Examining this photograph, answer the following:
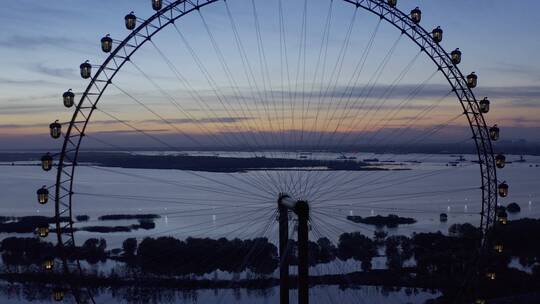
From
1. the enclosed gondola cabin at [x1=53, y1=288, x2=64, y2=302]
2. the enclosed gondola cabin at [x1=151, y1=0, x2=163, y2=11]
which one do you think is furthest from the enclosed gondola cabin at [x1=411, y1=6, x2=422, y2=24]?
the enclosed gondola cabin at [x1=53, y1=288, x2=64, y2=302]

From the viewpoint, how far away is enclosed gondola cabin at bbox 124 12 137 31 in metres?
13.3

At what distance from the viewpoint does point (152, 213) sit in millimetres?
51344

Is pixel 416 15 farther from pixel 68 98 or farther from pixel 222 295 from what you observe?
pixel 222 295

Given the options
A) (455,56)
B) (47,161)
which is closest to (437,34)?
(455,56)

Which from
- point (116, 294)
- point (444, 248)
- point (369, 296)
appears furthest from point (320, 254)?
point (116, 294)

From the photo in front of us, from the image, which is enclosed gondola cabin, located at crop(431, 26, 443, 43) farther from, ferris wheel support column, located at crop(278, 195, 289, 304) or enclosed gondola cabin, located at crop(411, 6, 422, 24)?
ferris wheel support column, located at crop(278, 195, 289, 304)

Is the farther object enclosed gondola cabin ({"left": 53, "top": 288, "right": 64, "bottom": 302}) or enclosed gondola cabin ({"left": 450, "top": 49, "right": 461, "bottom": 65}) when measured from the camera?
enclosed gondola cabin ({"left": 450, "top": 49, "right": 461, "bottom": 65})

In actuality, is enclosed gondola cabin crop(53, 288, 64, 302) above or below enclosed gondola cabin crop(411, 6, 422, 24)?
below

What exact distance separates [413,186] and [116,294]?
41.9 m

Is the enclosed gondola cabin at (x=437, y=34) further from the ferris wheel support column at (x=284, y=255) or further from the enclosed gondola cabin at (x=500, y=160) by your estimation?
the ferris wheel support column at (x=284, y=255)

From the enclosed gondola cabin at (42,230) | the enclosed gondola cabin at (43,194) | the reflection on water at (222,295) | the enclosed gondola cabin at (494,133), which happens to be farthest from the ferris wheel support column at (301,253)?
the reflection on water at (222,295)

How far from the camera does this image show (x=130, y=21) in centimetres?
1331

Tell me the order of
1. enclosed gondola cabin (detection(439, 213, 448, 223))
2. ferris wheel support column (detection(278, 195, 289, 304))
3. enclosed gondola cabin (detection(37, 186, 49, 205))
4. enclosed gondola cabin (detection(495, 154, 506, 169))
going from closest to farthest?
ferris wheel support column (detection(278, 195, 289, 304)) < enclosed gondola cabin (detection(37, 186, 49, 205)) < enclosed gondola cabin (detection(495, 154, 506, 169)) < enclosed gondola cabin (detection(439, 213, 448, 223))

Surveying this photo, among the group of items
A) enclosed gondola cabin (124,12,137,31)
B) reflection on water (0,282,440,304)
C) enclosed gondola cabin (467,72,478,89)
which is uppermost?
enclosed gondola cabin (124,12,137,31)
